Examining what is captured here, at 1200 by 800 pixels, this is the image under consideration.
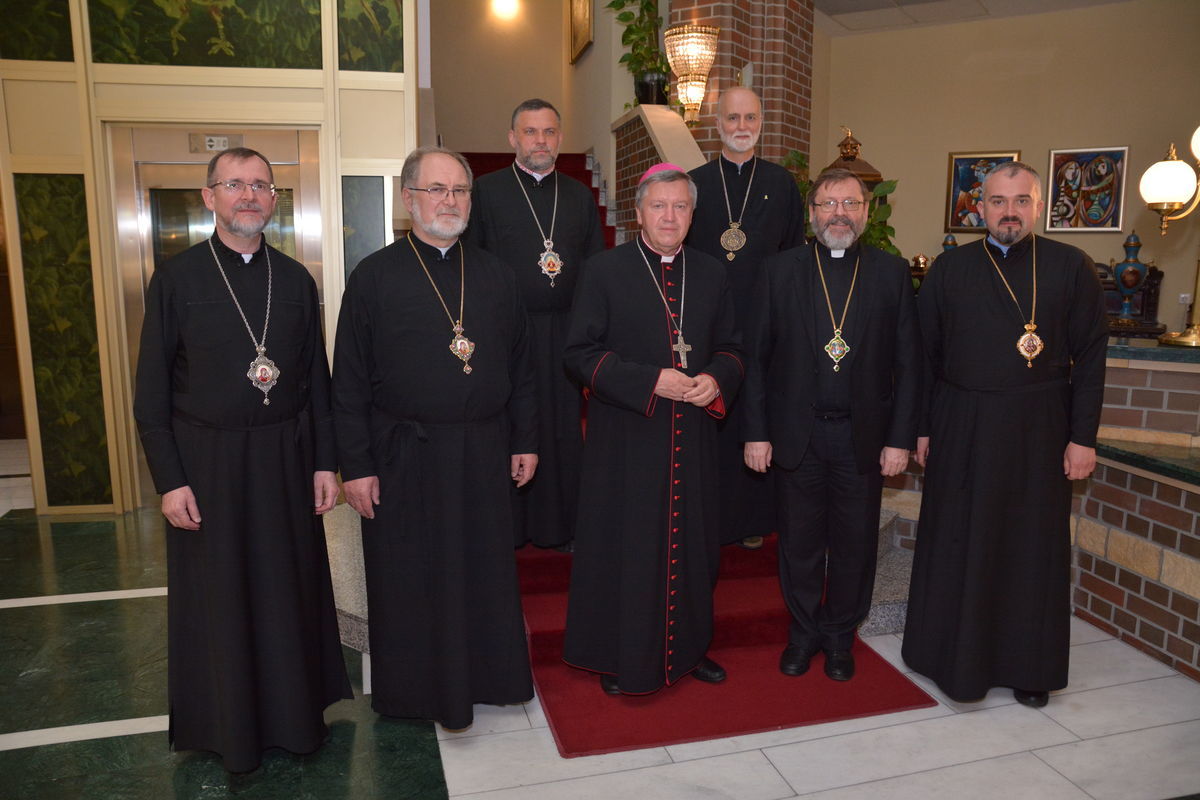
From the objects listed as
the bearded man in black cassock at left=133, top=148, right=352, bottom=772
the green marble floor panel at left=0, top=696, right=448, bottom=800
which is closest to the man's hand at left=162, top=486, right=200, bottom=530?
the bearded man in black cassock at left=133, top=148, right=352, bottom=772

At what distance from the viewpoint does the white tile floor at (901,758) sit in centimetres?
266

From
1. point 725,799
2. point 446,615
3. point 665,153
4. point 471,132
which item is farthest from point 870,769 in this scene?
point 471,132

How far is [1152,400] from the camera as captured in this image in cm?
366

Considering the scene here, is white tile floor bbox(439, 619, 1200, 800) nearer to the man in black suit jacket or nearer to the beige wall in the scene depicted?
the man in black suit jacket

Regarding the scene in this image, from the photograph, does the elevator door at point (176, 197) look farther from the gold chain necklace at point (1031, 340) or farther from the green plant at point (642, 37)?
the gold chain necklace at point (1031, 340)

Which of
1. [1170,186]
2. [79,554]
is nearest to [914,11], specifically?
[1170,186]

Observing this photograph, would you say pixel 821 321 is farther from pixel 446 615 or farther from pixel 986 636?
pixel 446 615

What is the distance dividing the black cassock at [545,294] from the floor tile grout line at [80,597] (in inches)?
77.7

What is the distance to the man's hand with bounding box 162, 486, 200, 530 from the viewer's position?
2.50 metres

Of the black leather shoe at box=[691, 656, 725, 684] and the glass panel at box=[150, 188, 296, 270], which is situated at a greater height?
the glass panel at box=[150, 188, 296, 270]

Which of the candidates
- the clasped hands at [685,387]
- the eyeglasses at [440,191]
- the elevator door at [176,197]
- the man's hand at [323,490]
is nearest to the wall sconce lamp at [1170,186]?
the clasped hands at [685,387]

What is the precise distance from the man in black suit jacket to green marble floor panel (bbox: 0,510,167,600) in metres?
3.13

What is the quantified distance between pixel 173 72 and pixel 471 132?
5.39m

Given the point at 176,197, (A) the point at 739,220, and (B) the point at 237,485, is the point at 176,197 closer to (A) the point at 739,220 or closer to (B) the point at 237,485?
(B) the point at 237,485
